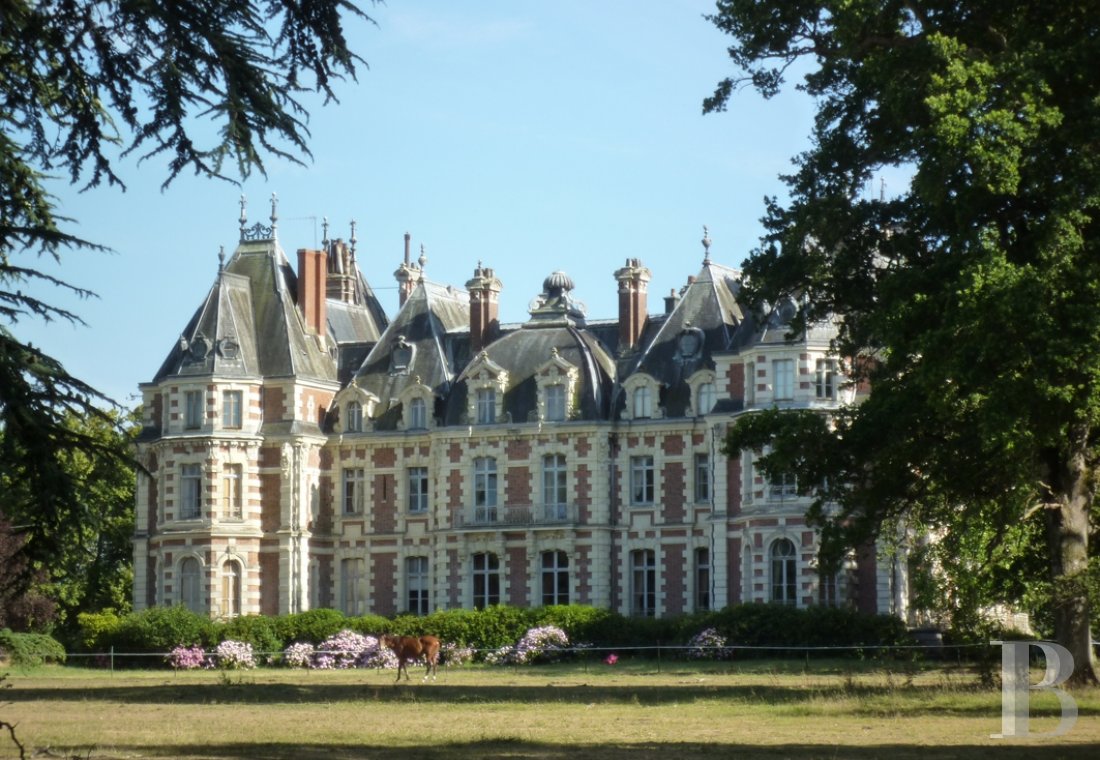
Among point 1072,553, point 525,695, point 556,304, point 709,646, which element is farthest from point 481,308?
point 1072,553

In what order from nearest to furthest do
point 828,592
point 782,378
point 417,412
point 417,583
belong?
point 828,592 < point 782,378 < point 417,583 < point 417,412

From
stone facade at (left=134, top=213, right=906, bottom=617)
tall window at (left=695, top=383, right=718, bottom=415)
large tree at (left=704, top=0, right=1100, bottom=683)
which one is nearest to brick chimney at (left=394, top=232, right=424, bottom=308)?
stone facade at (left=134, top=213, right=906, bottom=617)

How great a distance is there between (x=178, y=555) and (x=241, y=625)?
509 centimetres

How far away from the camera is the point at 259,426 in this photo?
49.9m

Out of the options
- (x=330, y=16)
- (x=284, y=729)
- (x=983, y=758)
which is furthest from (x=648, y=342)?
(x=330, y=16)

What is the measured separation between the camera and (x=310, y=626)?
44.9 metres

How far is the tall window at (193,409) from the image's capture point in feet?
162

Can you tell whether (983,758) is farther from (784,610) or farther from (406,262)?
(406,262)

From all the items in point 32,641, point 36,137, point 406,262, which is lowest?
point 32,641

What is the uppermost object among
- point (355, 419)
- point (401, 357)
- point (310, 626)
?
point (401, 357)

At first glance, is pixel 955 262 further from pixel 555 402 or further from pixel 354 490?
pixel 354 490

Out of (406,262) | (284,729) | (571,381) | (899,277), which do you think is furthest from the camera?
(406,262)

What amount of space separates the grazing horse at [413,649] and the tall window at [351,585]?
644 inches

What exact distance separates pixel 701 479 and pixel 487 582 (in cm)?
619
